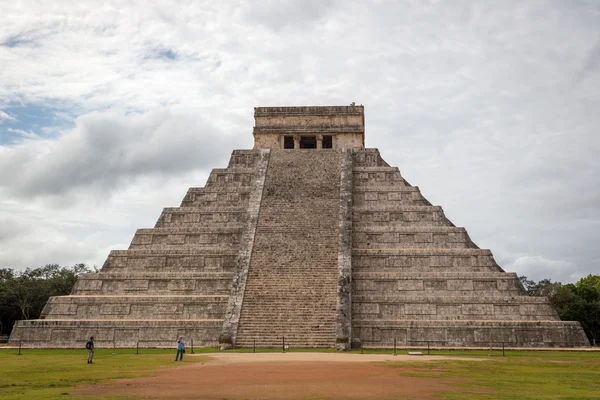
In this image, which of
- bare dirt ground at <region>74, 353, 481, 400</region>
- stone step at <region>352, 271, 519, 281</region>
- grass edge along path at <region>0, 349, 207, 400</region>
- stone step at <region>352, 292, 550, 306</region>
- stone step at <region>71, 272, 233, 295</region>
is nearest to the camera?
bare dirt ground at <region>74, 353, 481, 400</region>

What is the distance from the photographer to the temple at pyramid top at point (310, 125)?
31969 mm

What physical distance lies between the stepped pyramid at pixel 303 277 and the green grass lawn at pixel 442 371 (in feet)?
4.45

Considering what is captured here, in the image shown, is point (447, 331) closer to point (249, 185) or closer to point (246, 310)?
point (246, 310)

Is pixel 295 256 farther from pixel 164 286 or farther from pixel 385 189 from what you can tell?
pixel 385 189

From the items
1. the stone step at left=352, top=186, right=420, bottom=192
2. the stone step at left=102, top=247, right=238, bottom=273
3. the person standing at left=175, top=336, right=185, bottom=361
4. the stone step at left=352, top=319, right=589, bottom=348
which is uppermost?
the stone step at left=352, top=186, right=420, bottom=192

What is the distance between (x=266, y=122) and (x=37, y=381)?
22.4 m

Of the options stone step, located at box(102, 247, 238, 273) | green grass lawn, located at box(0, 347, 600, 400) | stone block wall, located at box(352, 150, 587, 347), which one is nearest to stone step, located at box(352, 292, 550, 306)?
stone block wall, located at box(352, 150, 587, 347)

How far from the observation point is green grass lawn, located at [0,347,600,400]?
1000 centimetres

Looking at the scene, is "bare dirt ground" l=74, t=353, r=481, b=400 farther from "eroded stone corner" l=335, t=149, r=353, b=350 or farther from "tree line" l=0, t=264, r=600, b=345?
"tree line" l=0, t=264, r=600, b=345

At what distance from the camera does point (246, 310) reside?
2102 cm

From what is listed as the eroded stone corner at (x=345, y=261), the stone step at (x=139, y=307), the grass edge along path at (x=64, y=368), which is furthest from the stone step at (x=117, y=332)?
the eroded stone corner at (x=345, y=261)

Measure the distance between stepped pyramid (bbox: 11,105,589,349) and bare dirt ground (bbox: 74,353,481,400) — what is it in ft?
16.6

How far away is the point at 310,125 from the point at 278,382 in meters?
22.4

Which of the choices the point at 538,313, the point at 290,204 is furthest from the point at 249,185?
the point at 538,313
